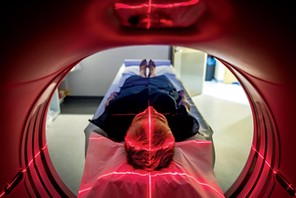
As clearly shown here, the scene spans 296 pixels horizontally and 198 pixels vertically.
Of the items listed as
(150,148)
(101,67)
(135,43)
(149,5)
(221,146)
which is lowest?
(221,146)

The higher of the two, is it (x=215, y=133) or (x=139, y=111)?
(x=139, y=111)

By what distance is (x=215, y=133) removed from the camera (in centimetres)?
317

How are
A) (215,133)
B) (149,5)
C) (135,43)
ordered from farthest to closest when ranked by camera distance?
(215,133) → (135,43) → (149,5)

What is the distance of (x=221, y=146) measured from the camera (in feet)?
9.36

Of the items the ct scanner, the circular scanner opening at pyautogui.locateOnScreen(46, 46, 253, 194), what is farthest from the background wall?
the ct scanner

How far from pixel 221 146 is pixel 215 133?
0.33 m

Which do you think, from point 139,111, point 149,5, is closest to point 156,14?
point 149,5

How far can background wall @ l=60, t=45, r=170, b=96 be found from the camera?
454cm

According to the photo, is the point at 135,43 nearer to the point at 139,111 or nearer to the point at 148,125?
the point at 148,125

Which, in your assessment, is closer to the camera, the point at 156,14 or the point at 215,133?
the point at 156,14

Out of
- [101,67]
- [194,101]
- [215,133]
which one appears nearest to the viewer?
[215,133]

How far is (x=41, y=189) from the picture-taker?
927mm

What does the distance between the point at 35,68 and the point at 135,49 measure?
401 centimetres

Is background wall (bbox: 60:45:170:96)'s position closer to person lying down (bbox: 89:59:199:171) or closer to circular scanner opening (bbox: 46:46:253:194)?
circular scanner opening (bbox: 46:46:253:194)
